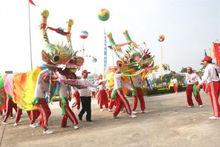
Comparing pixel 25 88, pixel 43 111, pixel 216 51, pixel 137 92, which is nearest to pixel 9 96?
pixel 25 88

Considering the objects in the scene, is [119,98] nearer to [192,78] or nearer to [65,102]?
[65,102]

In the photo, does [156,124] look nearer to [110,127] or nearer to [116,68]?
[110,127]

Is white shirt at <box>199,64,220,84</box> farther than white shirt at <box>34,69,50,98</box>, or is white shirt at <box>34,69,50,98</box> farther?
white shirt at <box>199,64,220,84</box>

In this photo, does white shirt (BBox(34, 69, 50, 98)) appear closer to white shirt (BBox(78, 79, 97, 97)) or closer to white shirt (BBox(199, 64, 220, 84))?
white shirt (BBox(78, 79, 97, 97))

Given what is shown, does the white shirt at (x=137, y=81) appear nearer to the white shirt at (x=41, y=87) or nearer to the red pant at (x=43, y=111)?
the white shirt at (x=41, y=87)

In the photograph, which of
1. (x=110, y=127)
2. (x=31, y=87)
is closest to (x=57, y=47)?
(x=31, y=87)

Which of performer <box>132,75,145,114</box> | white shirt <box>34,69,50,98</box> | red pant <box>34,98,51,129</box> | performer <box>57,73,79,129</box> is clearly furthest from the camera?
performer <box>132,75,145,114</box>

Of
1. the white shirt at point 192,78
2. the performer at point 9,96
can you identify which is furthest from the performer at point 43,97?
the white shirt at point 192,78

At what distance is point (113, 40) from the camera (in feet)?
→ 47.3

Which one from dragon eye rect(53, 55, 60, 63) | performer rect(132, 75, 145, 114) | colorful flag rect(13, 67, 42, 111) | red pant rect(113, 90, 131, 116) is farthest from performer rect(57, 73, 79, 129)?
performer rect(132, 75, 145, 114)

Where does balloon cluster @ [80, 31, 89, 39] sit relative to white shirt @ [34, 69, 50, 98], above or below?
above

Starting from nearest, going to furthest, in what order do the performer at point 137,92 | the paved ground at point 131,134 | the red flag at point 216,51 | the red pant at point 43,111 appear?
the paved ground at point 131,134 < the red pant at point 43,111 < the performer at point 137,92 < the red flag at point 216,51

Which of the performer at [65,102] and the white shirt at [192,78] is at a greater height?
the white shirt at [192,78]

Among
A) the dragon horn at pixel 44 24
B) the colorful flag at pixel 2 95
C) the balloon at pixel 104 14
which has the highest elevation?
the balloon at pixel 104 14
